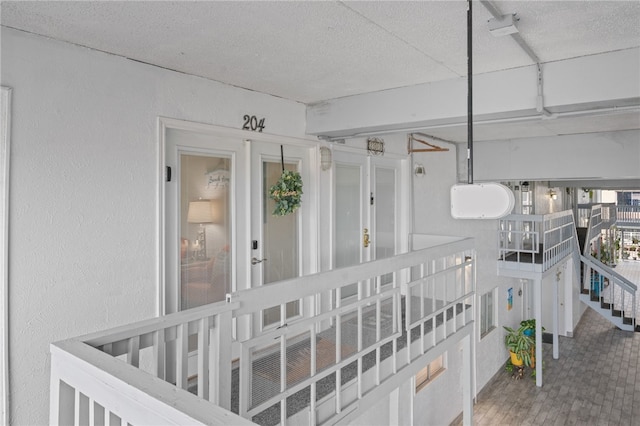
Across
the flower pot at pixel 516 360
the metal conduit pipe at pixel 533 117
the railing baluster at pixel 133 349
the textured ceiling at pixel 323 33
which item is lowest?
the flower pot at pixel 516 360

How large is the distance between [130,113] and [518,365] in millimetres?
7722

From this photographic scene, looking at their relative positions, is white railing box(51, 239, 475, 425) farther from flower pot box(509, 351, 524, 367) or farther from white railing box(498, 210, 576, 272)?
flower pot box(509, 351, 524, 367)

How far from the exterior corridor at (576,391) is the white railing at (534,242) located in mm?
2053

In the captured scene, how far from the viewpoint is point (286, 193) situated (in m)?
3.64

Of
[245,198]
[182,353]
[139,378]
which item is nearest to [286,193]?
[245,198]

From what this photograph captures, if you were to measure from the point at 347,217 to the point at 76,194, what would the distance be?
275cm

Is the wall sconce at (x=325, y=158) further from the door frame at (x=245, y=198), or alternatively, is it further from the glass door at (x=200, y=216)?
the glass door at (x=200, y=216)

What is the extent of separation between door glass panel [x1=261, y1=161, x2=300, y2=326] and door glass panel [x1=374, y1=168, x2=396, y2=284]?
1.34 metres

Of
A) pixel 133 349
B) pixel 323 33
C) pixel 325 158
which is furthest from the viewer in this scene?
pixel 325 158

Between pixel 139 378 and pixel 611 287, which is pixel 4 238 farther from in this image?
pixel 611 287

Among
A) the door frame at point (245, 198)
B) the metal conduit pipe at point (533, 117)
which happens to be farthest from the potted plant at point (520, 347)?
the metal conduit pipe at point (533, 117)

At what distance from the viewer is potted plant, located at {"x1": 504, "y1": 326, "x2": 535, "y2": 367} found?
25.0 feet

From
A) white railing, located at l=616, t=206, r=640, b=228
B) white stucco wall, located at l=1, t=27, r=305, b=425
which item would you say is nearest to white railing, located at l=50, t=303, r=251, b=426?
white stucco wall, located at l=1, t=27, r=305, b=425

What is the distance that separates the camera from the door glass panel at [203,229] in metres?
3.16
